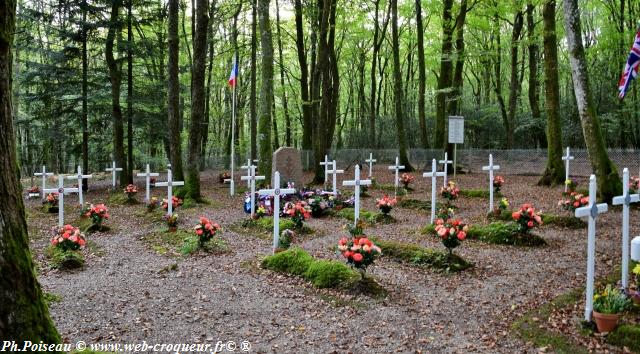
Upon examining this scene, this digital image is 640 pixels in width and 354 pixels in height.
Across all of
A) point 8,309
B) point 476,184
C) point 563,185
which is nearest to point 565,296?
point 8,309

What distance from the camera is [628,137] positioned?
25.6 meters

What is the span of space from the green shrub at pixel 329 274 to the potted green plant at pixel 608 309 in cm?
287

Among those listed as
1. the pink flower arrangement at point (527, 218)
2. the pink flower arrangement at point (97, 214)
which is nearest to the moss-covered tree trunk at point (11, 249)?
the pink flower arrangement at point (527, 218)

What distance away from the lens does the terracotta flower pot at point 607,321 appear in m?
4.49

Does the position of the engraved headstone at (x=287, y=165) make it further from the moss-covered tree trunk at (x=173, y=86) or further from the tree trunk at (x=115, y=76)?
the tree trunk at (x=115, y=76)

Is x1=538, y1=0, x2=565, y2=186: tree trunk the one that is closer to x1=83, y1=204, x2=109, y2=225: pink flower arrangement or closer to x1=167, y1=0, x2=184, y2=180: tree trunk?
x1=167, y1=0, x2=184, y2=180: tree trunk

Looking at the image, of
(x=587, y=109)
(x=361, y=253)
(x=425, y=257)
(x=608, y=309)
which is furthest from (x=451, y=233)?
(x=587, y=109)

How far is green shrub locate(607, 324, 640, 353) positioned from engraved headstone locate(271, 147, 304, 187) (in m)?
12.2

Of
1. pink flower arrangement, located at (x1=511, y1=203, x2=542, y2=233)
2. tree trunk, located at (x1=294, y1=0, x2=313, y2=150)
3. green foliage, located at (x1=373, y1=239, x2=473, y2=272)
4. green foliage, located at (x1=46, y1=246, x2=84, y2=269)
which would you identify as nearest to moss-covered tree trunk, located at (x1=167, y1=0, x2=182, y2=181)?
tree trunk, located at (x1=294, y1=0, x2=313, y2=150)

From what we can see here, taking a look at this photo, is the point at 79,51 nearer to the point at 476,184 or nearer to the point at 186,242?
the point at 186,242

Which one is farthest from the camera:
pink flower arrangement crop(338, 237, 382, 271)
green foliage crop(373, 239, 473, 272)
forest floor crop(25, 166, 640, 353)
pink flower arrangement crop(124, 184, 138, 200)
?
pink flower arrangement crop(124, 184, 138, 200)

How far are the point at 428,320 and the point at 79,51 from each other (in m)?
20.5

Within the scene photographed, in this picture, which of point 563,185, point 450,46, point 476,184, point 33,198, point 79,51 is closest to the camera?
point 563,185

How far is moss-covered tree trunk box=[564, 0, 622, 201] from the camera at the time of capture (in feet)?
33.8
